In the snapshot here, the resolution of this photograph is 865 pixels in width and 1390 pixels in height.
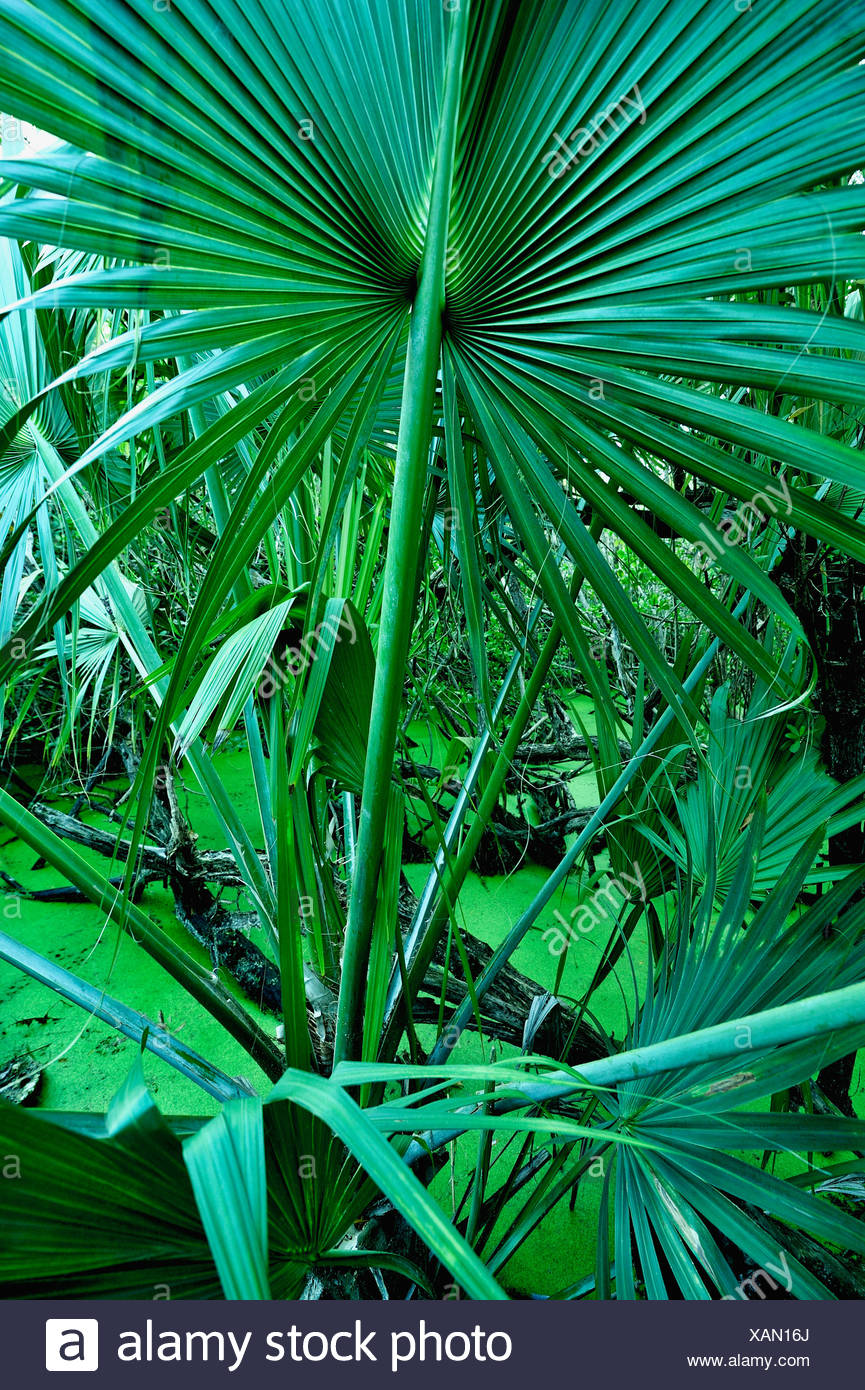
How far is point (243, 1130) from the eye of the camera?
0.34 m

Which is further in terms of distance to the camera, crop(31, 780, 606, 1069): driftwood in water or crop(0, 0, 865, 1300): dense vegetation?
crop(31, 780, 606, 1069): driftwood in water

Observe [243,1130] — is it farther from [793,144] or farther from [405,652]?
[793,144]

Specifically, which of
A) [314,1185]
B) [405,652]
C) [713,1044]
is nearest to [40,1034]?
[314,1185]

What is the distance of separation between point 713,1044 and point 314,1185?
33 cm
